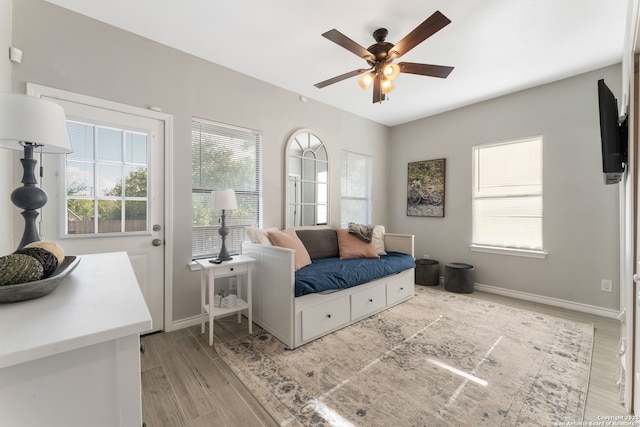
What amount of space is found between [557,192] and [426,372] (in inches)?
114

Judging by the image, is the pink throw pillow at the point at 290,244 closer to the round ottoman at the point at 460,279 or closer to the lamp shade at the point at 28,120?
the lamp shade at the point at 28,120

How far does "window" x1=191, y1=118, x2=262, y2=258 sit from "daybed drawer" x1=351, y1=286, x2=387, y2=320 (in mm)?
1485

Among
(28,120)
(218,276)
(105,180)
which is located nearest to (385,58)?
(28,120)

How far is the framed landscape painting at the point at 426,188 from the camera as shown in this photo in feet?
14.1

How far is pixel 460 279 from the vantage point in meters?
3.74

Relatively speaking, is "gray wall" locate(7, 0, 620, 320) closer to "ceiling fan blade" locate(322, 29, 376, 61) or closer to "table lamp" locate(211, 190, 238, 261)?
"table lamp" locate(211, 190, 238, 261)

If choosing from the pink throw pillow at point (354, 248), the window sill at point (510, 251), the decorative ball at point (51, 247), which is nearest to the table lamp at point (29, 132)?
the decorative ball at point (51, 247)

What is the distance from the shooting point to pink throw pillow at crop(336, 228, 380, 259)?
340 cm

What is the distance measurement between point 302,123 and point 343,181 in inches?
46.0

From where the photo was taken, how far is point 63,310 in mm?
697

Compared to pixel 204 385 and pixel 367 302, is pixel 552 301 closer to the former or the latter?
pixel 367 302

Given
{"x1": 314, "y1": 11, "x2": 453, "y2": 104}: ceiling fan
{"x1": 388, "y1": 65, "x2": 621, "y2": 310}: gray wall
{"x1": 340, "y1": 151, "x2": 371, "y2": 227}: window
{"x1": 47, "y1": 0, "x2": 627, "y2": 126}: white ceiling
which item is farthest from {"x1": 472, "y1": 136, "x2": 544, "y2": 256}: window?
{"x1": 314, "y1": 11, "x2": 453, "y2": 104}: ceiling fan

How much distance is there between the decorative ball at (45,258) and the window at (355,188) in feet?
12.0

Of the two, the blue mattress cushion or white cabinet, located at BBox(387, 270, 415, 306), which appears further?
white cabinet, located at BBox(387, 270, 415, 306)
